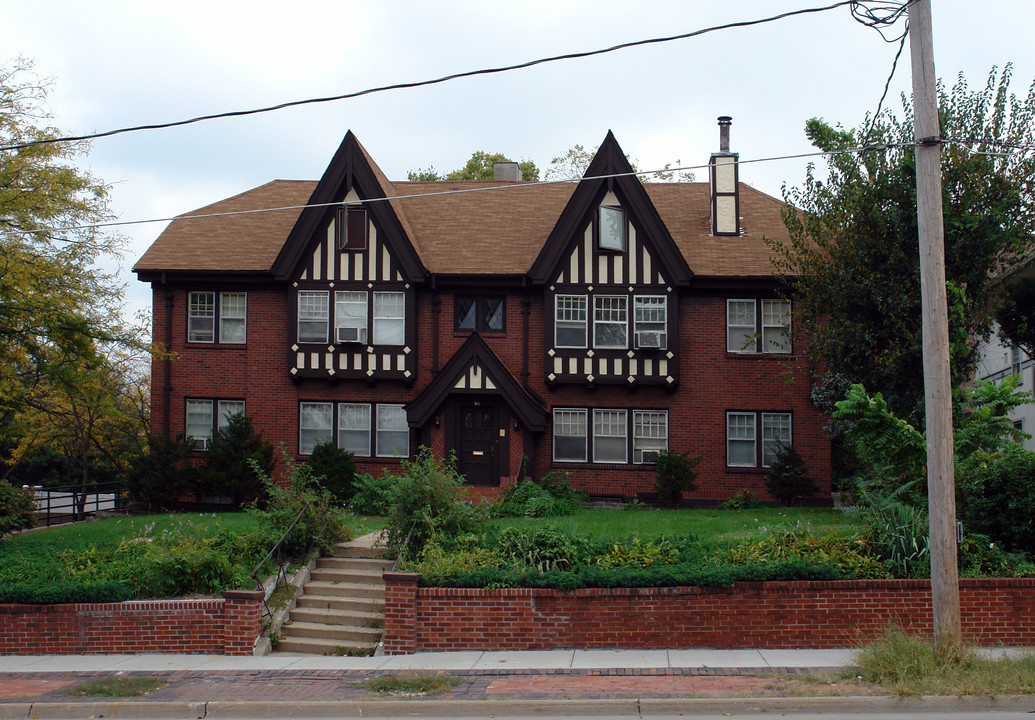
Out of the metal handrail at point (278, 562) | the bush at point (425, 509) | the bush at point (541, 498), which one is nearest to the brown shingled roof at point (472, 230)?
the bush at point (541, 498)

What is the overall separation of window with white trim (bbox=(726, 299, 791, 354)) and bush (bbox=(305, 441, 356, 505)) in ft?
33.5

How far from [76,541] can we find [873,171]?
54.7 feet

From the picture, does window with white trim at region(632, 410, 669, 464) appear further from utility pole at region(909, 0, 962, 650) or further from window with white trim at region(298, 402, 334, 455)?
utility pole at region(909, 0, 962, 650)

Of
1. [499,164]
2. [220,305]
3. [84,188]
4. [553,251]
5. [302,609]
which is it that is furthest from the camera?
[499,164]

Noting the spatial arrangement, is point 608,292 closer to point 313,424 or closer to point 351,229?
point 351,229

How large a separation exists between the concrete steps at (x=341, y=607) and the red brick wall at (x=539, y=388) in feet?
28.2

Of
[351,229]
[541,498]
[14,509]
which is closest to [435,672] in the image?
[541,498]

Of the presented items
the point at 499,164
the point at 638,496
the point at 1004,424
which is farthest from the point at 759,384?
the point at 499,164

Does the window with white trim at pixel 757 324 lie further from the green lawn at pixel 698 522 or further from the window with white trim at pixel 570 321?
the green lawn at pixel 698 522

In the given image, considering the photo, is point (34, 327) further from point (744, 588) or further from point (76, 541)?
point (744, 588)

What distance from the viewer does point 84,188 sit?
19.0 metres

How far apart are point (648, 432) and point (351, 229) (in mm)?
9421

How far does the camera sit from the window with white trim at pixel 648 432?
23.0 meters

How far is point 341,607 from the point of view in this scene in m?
13.1
